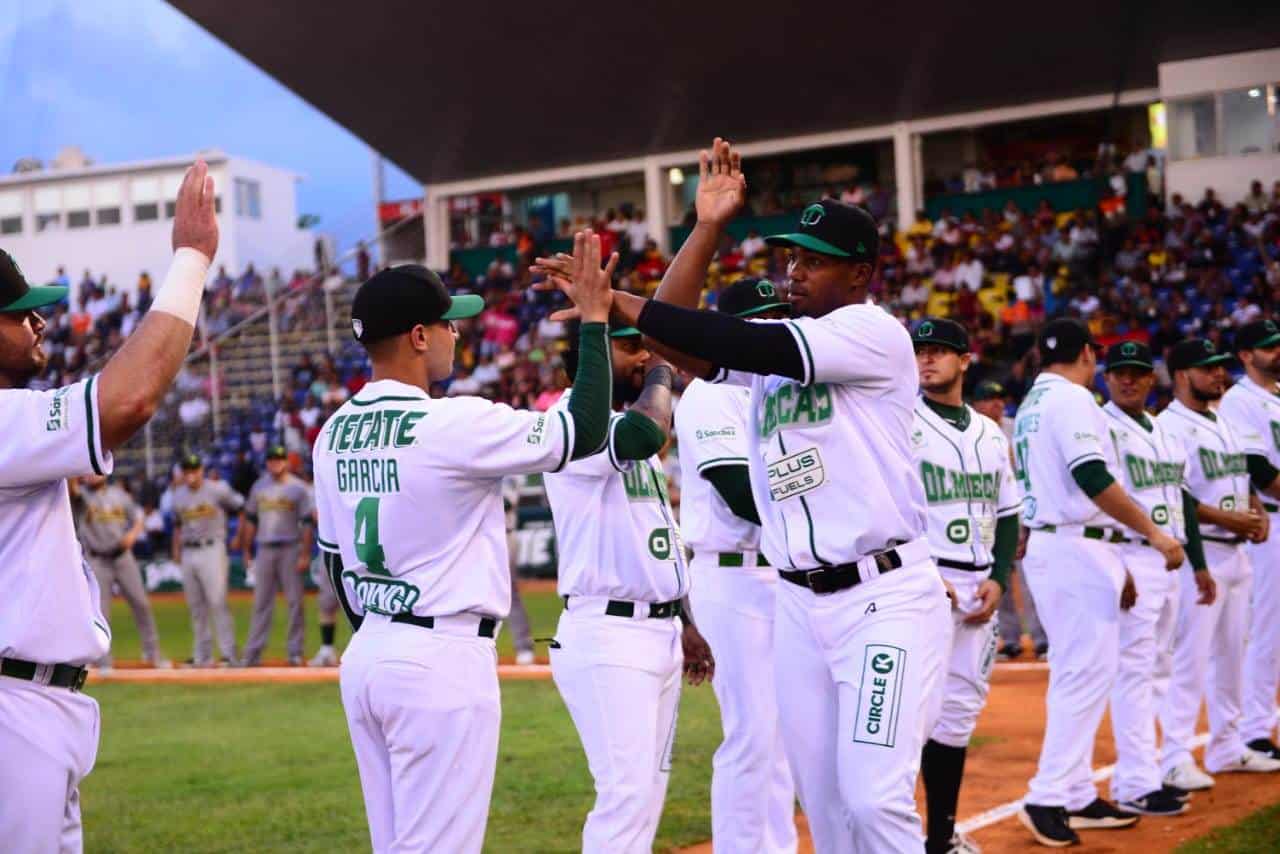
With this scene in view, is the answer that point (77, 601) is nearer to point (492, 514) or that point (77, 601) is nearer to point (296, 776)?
point (492, 514)

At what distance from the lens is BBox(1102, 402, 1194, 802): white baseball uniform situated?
25.6 ft

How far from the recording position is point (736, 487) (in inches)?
243

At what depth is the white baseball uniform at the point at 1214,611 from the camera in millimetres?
→ 8656

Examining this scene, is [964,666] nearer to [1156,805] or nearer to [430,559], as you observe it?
[1156,805]

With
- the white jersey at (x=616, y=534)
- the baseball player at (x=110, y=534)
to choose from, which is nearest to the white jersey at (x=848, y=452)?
the white jersey at (x=616, y=534)

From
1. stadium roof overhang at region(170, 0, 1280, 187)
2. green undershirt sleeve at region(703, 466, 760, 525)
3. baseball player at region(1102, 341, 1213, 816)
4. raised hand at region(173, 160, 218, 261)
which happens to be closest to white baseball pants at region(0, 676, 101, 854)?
raised hand at region(173, 160, 218, 261)

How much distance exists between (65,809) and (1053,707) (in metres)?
5.17

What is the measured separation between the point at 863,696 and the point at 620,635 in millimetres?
1110

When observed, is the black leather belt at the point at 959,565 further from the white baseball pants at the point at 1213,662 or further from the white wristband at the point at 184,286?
the white wristband at the point at 184,286

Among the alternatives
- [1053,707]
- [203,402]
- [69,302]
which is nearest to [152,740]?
[1053,707]

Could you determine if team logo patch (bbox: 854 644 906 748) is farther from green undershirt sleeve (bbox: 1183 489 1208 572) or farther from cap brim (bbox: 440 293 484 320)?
green undershirt sleeve (bbox: 1183 489 1208 572)

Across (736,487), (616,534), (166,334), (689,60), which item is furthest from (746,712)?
(689,60)

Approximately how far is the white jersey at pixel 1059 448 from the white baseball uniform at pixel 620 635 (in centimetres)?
279

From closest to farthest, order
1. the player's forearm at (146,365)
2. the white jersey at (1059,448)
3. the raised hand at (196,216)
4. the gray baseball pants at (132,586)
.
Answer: the player's forearm at (146,365)
the raised hand at (196,216)
the white jersey at (1059,448)
the gray baseball pants at (132,586)
